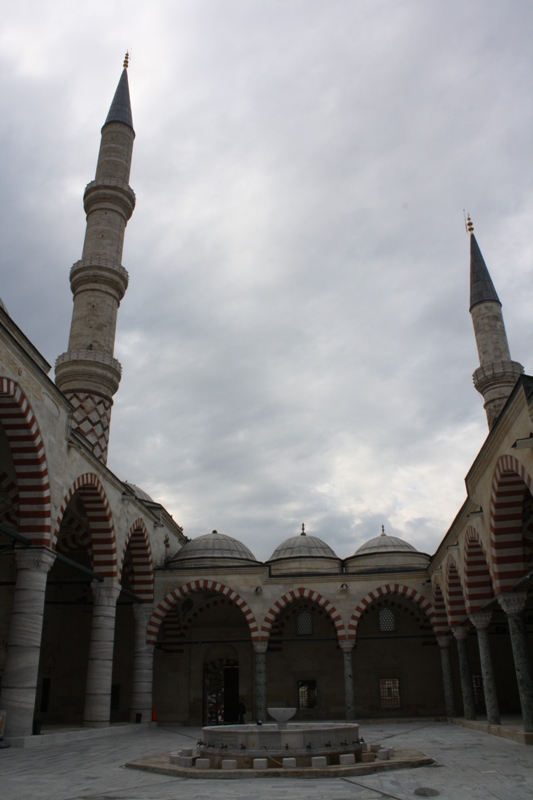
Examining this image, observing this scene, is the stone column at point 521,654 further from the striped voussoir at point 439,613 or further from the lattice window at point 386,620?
the lattice window at point 386,620

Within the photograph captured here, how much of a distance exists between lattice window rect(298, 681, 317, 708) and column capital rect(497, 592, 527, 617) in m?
11.0

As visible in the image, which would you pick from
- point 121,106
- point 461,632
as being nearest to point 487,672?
point 461,632

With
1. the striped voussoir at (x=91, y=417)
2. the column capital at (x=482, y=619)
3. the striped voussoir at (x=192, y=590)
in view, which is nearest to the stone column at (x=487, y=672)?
the column capital at (x=482, y=619)

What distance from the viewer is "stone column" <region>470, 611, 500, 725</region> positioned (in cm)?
1220

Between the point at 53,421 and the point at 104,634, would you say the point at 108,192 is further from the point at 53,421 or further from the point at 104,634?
the point at 104,634

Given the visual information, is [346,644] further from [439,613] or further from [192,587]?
[192,587]

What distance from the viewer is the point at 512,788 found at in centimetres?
594

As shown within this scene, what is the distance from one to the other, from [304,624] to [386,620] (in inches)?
103

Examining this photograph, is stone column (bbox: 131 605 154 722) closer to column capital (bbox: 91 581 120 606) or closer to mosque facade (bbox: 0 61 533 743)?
mosque facade (bbox: 0 61 533 743)

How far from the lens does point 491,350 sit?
1739 centimetres

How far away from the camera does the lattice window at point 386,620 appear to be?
20016 millimetres

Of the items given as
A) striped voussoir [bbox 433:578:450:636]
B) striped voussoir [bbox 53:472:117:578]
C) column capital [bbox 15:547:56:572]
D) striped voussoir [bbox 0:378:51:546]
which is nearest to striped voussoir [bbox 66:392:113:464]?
striped voussoir [bbox 53:472:117:578]

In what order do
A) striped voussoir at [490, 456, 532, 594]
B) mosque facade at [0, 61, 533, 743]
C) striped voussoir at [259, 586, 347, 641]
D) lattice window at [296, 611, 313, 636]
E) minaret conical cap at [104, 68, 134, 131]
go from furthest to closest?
minaret conical cap at [104, 68, 134, 131] → lattice window at [296, 611, 313, 636] → striped voussoir at [259, 586, 347, 641] → mosque facade at [0, 61, 533, 743] → striped voussoir at [490, 456, 532, 594]

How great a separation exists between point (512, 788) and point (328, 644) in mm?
14610
